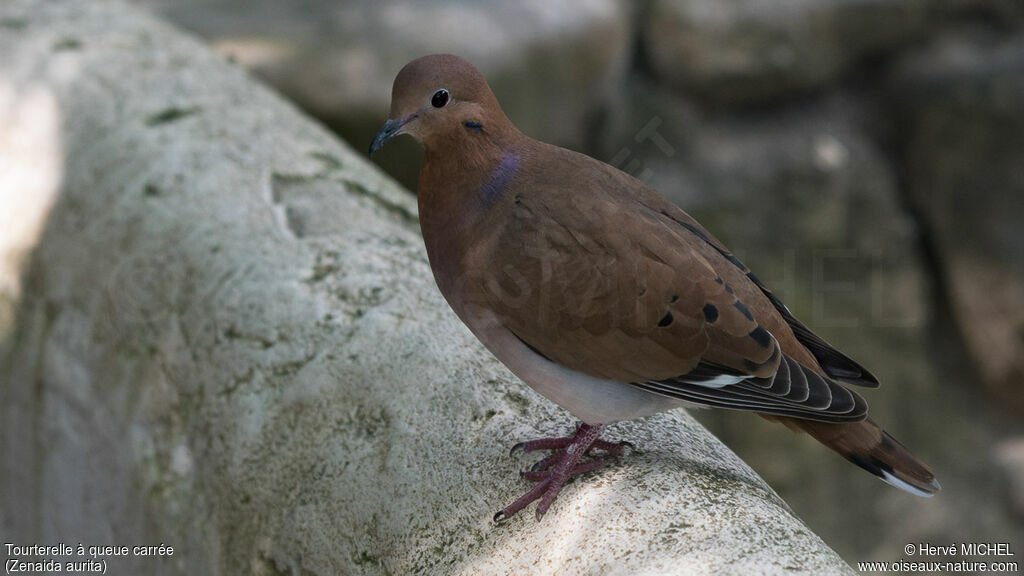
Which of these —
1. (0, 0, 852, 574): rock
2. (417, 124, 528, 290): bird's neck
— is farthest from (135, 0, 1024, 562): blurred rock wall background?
(417, 124, 528, 290): bird's neck

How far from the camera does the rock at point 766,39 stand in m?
4.72

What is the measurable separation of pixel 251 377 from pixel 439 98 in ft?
2.84

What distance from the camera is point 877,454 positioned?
1843 millimetres

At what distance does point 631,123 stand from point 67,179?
9.13 feet

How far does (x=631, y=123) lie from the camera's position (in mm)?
4816

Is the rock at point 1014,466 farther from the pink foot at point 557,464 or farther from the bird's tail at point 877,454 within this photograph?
the pink foot at point 557,464

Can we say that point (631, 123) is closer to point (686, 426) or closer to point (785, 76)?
point (785, 76)

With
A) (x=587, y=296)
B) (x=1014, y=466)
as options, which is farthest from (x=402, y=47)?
(x=1014, y=466)

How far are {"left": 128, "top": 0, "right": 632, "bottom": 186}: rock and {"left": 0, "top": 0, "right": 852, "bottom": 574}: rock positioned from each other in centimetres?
77

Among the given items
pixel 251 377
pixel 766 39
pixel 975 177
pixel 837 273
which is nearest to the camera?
pixel 251 377

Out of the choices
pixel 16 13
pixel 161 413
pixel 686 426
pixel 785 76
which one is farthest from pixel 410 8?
pixel 686 426

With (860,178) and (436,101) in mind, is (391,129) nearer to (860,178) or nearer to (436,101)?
(436,101)

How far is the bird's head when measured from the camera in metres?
1.81

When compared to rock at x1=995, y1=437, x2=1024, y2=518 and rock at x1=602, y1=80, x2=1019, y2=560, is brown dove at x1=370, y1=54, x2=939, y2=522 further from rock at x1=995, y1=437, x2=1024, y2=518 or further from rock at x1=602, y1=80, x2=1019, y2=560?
rock at x1=995, y1=437, x2=1024, y2=518
